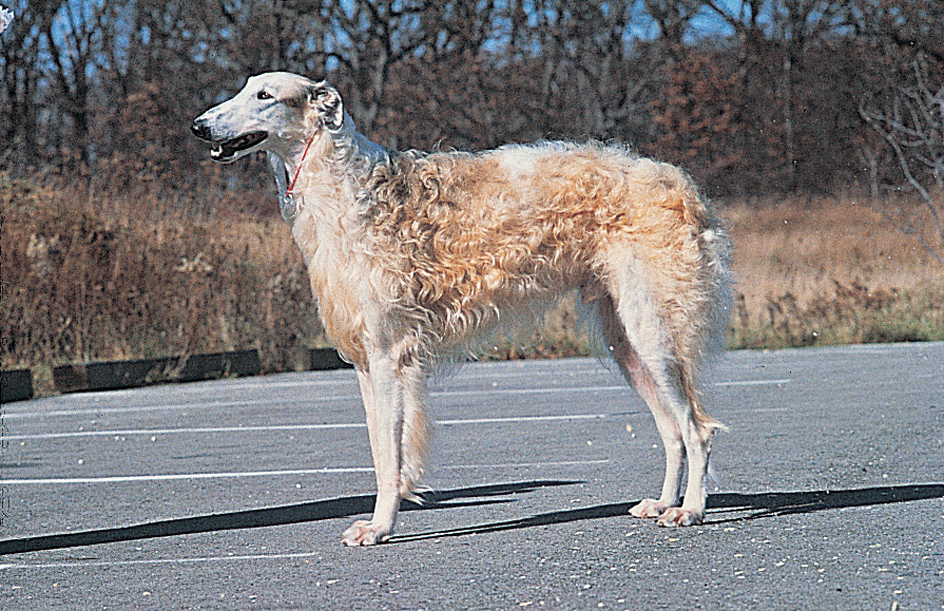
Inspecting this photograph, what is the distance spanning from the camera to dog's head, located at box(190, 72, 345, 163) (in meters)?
5.21

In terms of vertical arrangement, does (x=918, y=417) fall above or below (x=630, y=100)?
below

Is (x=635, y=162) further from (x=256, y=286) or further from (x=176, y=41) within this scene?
(x=176, y=41)

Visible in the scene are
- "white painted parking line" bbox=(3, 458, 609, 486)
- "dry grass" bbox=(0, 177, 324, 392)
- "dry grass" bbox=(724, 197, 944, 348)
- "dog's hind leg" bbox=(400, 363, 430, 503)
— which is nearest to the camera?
"dog's hind leg" bbox=(400, 363, 430, 503)

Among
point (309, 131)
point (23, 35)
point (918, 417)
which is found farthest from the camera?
point (23, 35)

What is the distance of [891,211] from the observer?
25.6 metres

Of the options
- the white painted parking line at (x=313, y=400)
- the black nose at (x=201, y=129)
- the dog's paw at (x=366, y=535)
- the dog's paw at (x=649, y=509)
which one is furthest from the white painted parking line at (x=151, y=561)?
the white painted parking line at (x=313, y=400)

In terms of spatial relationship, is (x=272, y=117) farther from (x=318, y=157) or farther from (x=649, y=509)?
(x=649, y=509)

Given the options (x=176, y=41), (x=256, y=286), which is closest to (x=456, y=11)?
(x=176, y=41)

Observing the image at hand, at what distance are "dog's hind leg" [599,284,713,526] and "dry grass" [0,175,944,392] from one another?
876 centimetres

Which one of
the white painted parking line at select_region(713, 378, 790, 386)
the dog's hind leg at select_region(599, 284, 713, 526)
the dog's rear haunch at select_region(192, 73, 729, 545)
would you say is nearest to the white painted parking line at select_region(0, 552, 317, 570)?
the dog's rear haunch at select_region(192, 73, 729, 545)

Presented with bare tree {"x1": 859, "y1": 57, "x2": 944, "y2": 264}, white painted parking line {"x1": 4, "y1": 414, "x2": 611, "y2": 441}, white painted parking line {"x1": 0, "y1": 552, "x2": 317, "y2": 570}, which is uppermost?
bare tree {"x1": 859, "y1": 57, "x2": 944, "y2": 264}

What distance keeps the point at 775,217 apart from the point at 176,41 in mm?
14631

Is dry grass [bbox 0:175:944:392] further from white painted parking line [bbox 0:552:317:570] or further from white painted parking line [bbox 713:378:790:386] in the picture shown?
white painted parking line [bbox 0:552:317:570]

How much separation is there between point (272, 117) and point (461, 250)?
104 cm
